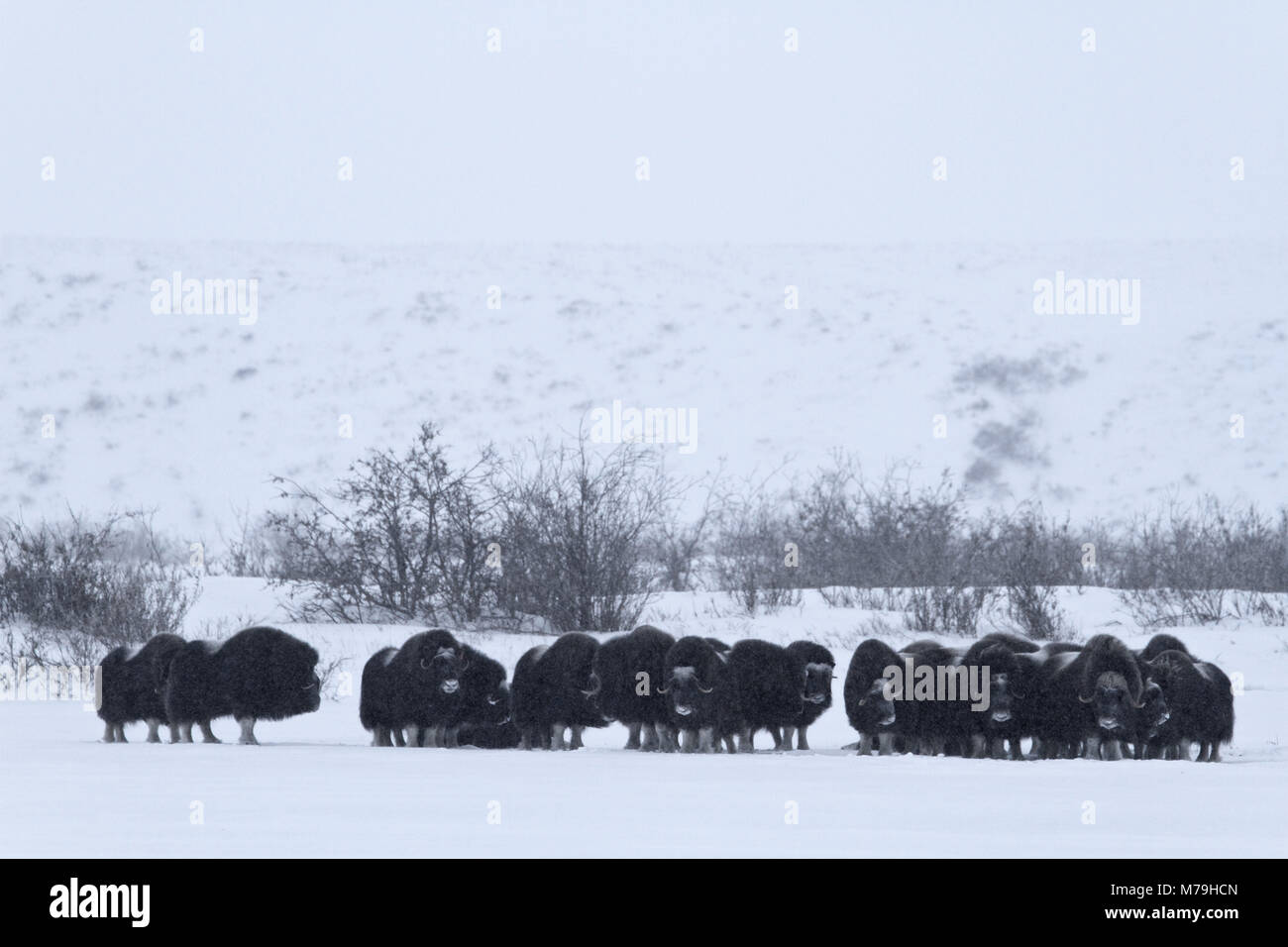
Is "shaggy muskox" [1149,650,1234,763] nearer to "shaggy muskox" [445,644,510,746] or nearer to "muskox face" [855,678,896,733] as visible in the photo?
"muskox face" [855,678,896,733]

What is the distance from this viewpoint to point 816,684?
58.3ft

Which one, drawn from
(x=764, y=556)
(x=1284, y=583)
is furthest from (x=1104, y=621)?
(x=764, y=556)

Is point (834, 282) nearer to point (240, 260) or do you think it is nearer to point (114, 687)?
point (240, 260)

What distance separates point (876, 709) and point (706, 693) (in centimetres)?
160

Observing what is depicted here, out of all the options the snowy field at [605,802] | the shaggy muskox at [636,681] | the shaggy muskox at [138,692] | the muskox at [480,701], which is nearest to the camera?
the snowy field at [605,802]

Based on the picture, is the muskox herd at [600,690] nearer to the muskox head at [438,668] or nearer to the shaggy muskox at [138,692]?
the muskox head at [438,668]

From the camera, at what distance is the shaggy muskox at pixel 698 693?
16.5 metres

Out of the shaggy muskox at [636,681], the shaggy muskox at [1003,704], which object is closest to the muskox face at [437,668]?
the shaggy muskox at [636,681]

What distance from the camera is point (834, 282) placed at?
73.3 metres

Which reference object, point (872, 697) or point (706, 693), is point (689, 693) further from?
point (872, 697)

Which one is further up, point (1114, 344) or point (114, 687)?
point (1114, 344)

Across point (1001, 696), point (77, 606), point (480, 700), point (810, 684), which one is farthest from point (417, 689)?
point (77, 606)

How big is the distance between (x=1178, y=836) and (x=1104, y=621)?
17.4 m

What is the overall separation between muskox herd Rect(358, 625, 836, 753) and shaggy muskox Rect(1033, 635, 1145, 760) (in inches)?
95.2
